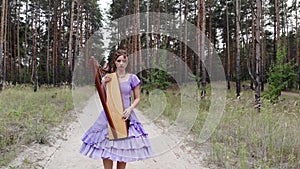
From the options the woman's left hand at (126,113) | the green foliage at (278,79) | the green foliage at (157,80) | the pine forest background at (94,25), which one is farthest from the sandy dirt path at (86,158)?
the pine forest background at (94,25)

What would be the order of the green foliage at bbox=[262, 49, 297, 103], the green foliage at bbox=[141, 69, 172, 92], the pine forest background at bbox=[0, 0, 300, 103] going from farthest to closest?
1. the pine forest background at bbox=[0, 0, 300, 103]
2. the green foliage at bbox=[141, 69, 172, 92]
3. the green foliage at bbox=[262, 49, 297, 103]

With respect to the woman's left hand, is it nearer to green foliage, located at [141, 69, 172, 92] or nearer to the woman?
the woman

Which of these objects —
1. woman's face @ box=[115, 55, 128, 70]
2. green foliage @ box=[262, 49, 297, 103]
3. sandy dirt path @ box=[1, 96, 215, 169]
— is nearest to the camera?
woman's face @ box=[115, 55, 128, 70]

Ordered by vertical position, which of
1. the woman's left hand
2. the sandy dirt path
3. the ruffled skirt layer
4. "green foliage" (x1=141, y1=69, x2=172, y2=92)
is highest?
"green foliage" (x1=141, y1=69, x2=172, y2=92)

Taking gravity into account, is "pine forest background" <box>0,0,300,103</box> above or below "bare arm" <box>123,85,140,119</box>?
above

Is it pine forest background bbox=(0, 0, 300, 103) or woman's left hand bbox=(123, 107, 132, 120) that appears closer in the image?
woman's left hand bbox=(123, 107, 132, 120)

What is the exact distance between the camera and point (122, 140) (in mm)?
3186

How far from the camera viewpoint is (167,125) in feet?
25.7

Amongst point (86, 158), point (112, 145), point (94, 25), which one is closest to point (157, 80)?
point (86, 158)

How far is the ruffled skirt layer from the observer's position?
319 centimetres

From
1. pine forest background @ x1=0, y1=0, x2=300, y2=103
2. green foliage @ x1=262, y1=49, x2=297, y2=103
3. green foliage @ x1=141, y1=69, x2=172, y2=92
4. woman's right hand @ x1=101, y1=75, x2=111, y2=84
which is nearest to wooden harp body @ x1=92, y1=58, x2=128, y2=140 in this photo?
woman's right hand @ x1=101, y1=75, x2=111, y2=84

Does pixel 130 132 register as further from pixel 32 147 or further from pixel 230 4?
pixel 230 4

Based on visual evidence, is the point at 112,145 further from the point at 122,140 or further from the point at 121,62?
the point at 121,62

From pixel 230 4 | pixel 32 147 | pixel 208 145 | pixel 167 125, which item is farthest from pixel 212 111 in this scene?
pixel 230 4
